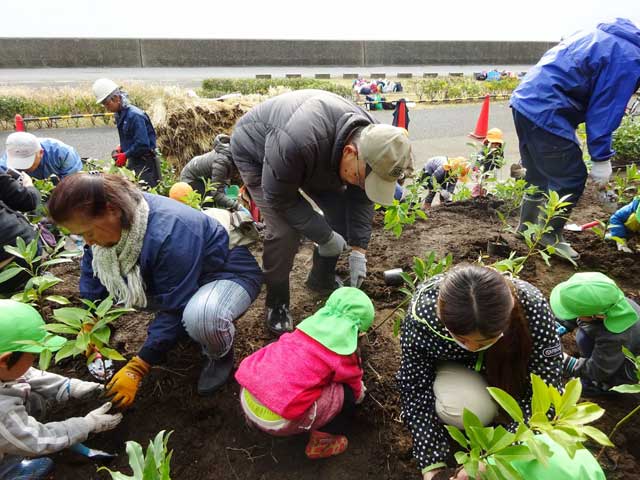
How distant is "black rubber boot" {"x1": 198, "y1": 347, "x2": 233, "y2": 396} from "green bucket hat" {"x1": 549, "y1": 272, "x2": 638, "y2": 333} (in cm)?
160

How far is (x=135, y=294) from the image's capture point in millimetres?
1928

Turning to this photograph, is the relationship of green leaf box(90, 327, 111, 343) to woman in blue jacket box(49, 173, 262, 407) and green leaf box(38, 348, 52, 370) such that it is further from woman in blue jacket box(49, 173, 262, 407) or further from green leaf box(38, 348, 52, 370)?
woman in blue jacket box(49, 173, 262, 407)

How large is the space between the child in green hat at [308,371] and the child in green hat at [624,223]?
2.33m

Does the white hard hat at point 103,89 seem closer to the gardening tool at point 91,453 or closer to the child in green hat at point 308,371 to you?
the gardening tool at point 91,453

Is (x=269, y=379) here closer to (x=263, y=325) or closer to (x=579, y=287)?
(x=263, y=325)

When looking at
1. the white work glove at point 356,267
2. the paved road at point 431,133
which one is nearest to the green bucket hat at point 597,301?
the white work glove at point 356,267

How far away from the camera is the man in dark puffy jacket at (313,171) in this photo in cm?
205

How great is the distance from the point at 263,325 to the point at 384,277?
0.92 metres

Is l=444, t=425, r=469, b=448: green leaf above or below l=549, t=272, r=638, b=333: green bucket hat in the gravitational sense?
above

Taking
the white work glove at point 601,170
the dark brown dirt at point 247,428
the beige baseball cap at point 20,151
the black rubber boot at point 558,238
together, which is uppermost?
the beige baseball cap at point 20,151

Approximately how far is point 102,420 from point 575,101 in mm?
3454

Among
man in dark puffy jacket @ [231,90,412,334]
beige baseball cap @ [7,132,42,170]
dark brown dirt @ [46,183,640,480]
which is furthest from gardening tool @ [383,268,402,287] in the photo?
beige baseball cap @ [7,132,42,170]

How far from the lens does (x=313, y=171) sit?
228cm

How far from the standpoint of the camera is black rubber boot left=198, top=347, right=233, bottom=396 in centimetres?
216
